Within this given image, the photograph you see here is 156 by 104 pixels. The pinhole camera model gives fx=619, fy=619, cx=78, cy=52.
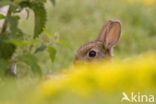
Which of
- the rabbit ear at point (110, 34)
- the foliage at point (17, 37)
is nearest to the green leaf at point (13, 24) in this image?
the foliage at point (17, 37)

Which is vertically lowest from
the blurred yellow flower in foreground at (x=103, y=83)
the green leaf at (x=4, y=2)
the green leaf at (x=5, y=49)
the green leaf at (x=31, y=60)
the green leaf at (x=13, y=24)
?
the blurred yellow flower in foreground at (x=103, y=83)

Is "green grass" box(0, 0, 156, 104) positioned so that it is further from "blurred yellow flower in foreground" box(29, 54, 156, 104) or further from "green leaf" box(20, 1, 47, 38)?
"blurred yellow flower in foreground" box(29, 54, 156, 104)

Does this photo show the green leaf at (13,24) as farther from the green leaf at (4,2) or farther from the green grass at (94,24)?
the green grass at (94,24)

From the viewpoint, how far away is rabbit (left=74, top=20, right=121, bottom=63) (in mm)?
5582

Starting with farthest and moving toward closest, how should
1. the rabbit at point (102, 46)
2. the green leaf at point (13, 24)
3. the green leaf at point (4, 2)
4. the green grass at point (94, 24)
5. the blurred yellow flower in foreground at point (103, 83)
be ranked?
1. the green grass at point (94, 24)
2. the rabbit at point (102, 46)
3. the green leaf at point (13, 24)
4. the green leaf at point (4, 2)
5. the blurred yellow flower in foreground at point (103, 83)

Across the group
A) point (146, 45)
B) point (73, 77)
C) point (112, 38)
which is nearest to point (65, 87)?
point (73, 77)

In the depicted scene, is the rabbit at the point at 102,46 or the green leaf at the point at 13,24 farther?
the rabbit at the point at 102,46

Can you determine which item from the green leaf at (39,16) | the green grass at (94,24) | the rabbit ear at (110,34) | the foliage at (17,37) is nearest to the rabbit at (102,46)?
the rabbit ear at (110,34)

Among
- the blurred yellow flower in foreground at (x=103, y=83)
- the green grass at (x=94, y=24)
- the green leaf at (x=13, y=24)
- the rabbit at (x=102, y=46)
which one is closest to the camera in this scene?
the blurred yellow flower in foreground at (x=103, y=83)

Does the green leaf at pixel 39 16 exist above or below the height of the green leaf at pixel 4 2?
below

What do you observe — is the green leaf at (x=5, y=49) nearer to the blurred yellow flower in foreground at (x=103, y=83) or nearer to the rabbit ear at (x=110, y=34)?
the blurred yellow flower in foreground at (x=103, y=83)

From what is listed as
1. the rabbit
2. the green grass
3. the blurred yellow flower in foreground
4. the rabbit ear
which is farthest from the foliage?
the green grass

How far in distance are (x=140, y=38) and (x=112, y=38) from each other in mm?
3450

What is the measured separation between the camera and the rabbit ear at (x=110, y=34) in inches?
229
